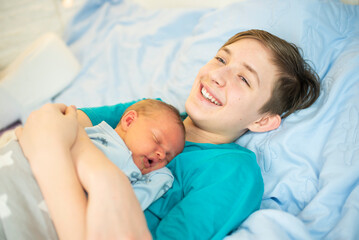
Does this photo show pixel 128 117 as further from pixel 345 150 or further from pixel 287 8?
pixel 287 8

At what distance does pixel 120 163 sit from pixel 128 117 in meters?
0.22

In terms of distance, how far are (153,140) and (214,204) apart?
296 mm

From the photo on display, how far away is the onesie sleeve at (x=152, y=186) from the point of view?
2.87 feet

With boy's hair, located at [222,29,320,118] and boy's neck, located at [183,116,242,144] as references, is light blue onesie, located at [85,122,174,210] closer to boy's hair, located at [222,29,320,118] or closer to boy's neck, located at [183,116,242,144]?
boy's neck, located at [183,116,242,144]

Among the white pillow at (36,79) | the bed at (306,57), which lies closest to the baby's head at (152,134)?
the bed at (306,57)

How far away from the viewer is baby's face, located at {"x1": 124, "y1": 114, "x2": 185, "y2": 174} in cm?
95

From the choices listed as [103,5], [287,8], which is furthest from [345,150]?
[103,5]

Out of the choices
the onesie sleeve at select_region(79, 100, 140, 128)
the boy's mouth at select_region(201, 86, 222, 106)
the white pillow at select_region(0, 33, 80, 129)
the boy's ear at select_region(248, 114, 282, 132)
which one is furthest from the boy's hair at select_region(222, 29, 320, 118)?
the white pillow at select_region(0, 33, 80, 129)

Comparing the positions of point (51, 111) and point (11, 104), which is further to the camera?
point (11, 104)

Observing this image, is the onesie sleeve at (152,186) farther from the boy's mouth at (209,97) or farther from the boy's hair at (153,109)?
the boy's mouth at (209,97)

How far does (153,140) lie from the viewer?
3.16 feet

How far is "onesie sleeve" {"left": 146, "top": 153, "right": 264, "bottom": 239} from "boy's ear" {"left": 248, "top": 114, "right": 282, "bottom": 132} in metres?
0.23

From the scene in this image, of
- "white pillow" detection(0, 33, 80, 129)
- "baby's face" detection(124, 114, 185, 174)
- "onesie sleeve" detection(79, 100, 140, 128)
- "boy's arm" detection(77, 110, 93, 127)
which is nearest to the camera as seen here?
"baby's face" detection(124, 114, 185, 174)

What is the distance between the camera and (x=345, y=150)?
3.20ft
